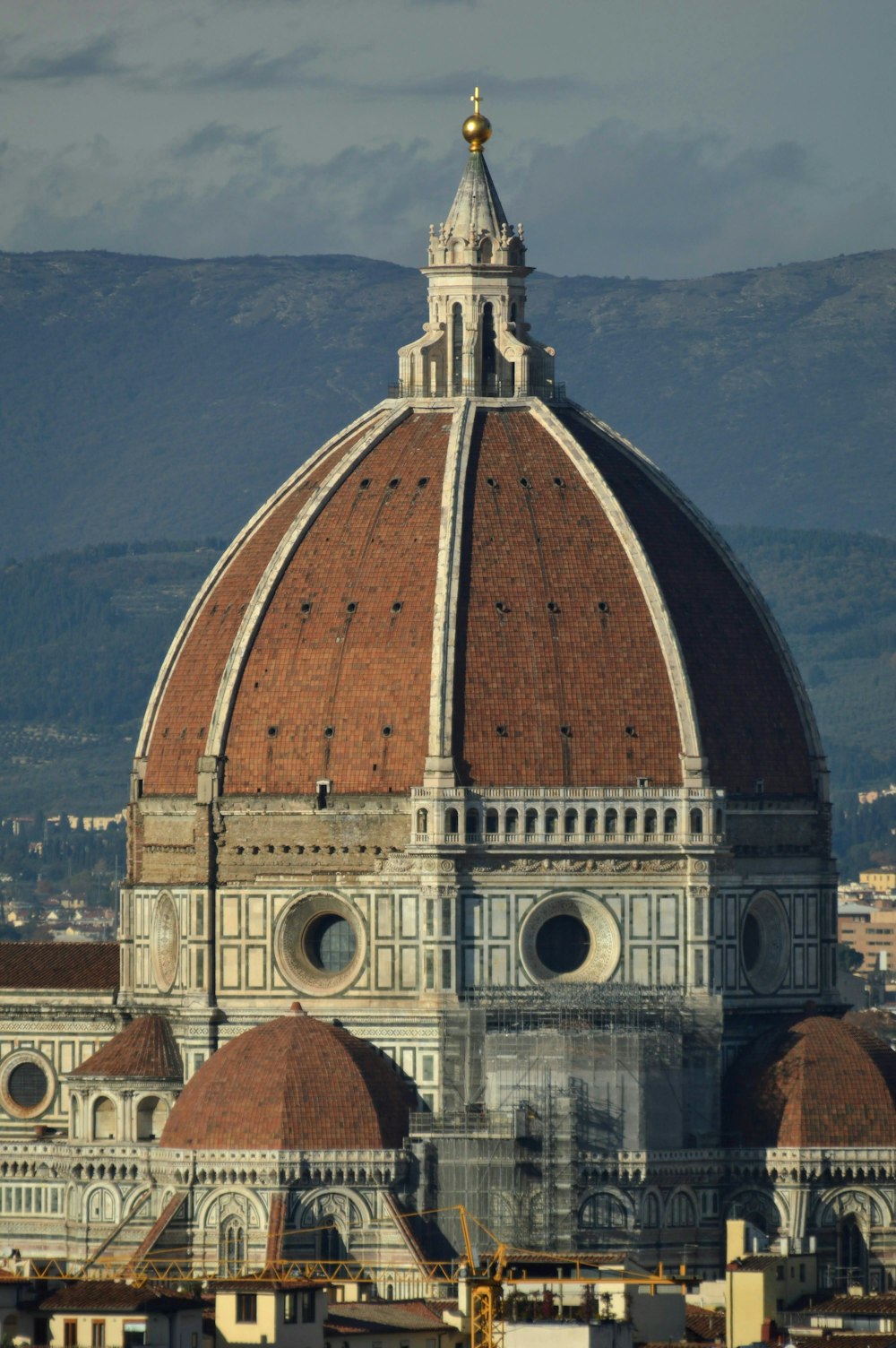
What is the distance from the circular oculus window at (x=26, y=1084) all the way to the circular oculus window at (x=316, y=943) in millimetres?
6501

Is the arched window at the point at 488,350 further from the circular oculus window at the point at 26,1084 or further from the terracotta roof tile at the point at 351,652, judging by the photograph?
the circular oculus window at the point at 26,1084

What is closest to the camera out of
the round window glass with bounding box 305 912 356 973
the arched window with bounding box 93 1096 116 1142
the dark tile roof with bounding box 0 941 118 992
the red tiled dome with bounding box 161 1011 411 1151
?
the red tiled dome with bounding box 161 1011 411 1151

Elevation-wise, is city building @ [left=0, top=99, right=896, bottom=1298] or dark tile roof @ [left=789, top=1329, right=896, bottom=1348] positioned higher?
city building @ [left=0, top=99, right=896, bottom=1298]

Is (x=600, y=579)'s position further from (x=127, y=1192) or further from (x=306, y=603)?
(x=127, y=1192)

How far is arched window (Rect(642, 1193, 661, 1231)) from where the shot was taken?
297 ft

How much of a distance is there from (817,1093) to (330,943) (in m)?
9.82

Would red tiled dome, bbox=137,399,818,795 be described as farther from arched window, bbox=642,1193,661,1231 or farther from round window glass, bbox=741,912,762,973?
arched window, bbox=642,1193,661,1231

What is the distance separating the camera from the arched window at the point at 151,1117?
9331cm

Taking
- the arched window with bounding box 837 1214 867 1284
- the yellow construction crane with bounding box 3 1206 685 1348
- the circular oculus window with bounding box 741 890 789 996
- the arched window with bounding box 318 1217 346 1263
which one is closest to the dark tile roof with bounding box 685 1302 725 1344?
the yellow construction crane with bounding box 3 1206 685 1348

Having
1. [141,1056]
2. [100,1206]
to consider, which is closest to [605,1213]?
[100,1206]

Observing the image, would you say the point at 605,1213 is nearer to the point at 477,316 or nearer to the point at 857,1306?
the point at 857,1306

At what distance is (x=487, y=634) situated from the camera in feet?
306

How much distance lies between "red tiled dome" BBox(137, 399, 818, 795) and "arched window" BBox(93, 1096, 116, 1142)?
21.2 feet

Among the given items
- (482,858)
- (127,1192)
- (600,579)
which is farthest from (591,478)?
(127,1192)
